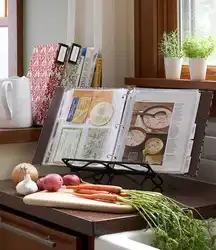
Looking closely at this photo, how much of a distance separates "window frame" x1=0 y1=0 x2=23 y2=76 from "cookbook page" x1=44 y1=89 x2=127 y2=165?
0.80 metres

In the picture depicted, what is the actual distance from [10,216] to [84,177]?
36 cm

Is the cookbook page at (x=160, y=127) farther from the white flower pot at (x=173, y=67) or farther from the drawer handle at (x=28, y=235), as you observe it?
the drawer handle at (x=28, y=235)

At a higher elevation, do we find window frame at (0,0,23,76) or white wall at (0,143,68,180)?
window frame at (0,0,23,76)

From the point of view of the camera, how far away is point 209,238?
1.72 metres

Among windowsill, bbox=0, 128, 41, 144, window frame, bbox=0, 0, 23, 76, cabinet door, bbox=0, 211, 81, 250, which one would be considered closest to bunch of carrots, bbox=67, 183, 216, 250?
cabinet door, bbox=0, 211, 81, 250

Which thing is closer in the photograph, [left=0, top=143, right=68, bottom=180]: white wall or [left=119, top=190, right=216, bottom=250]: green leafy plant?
[left=119, top=190, right=216, bottom=250]: green leafy plant

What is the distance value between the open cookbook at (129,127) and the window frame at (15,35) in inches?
29.7

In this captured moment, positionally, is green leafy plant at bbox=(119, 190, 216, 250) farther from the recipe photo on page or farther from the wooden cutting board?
the recipe photo on page

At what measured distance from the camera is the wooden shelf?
2161mm

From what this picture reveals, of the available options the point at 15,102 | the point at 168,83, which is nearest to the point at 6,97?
the point at 15,102

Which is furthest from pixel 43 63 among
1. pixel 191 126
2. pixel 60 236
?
pixel 60 236

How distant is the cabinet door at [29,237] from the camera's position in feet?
5.70

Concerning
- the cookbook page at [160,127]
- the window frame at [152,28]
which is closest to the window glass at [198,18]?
the window frame at [152,28]

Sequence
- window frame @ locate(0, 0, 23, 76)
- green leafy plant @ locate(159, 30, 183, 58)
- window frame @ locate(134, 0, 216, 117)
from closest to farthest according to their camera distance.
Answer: green leafy plant @ locate(159, 30, 183, 58)
window frame @ locate(134, 0, 216, 117)
window frame @ locate(0, 0, 23, 76)
